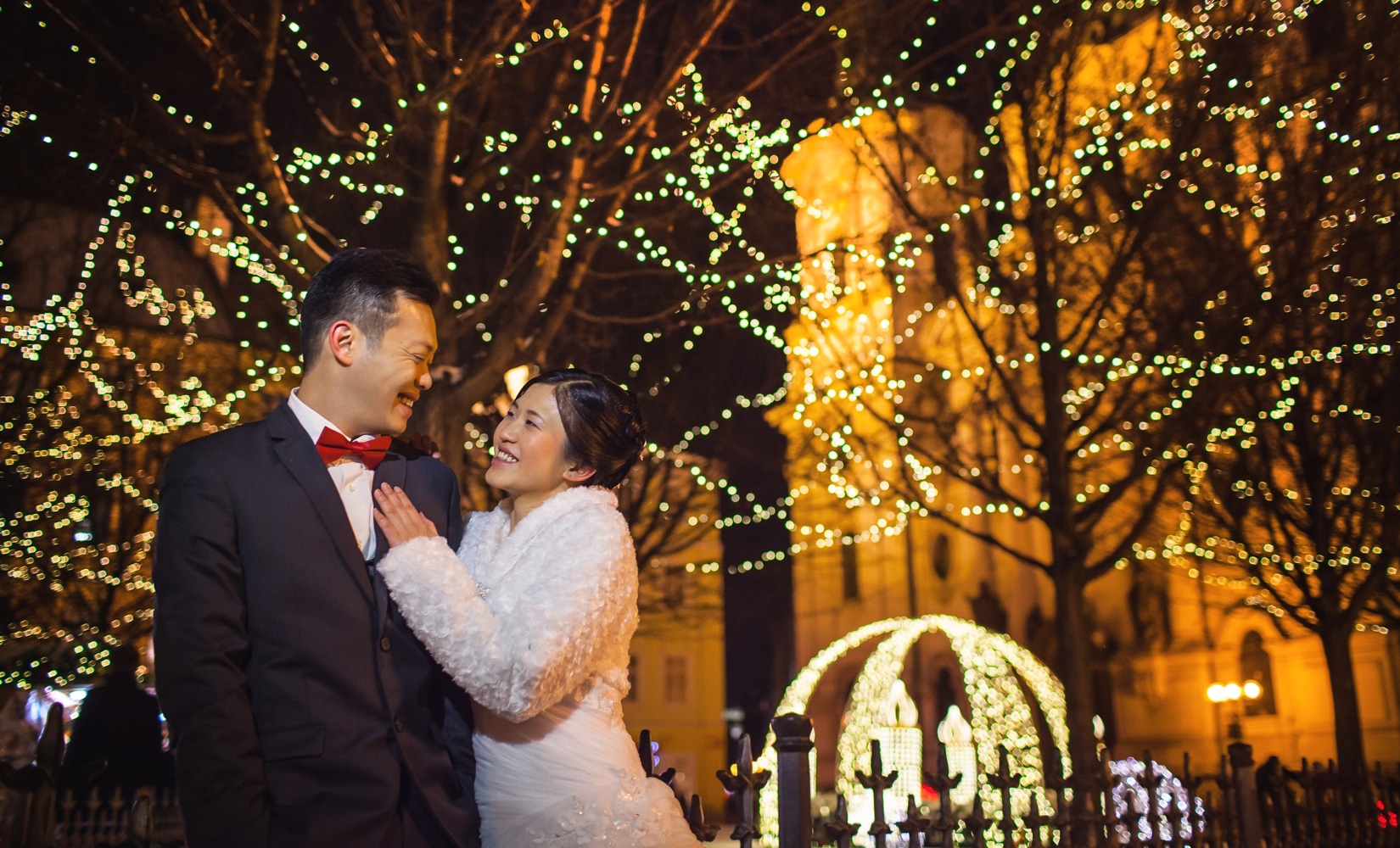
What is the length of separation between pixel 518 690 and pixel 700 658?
37.1 metres

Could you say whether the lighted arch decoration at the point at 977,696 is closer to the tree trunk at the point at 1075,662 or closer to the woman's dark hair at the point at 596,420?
the tree trunk at the point at 1075,662

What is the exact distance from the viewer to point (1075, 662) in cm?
1066

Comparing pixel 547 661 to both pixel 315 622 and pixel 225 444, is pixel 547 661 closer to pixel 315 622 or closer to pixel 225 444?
pixel 315 622

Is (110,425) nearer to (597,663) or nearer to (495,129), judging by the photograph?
(495,129)

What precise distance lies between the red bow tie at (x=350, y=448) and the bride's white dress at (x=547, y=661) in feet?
0.97

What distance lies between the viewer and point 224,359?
19.7 meters

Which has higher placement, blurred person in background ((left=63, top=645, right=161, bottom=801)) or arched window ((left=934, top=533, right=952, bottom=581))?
arched window ((left=934, top=533, right=952, bottom=581))

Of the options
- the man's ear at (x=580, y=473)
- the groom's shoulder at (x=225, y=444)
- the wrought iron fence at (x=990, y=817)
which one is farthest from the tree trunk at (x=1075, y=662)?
the groom's shoulder at (x=225, y=444)

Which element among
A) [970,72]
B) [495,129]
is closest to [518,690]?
[495,129]

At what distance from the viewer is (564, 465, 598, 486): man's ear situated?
3479 mm

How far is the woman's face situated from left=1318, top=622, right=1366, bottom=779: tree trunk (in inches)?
538

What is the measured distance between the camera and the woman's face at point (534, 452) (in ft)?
11.2

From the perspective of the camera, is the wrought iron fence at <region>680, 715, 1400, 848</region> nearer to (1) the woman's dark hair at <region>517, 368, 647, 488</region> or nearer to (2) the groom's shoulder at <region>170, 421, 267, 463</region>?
(1) the woman's dark hair at <region>517, 368, 647, 488</region>

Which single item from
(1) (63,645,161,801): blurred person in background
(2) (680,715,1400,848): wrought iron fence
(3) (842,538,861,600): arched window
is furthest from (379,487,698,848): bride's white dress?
(3) (842,538,861,600): arched window
